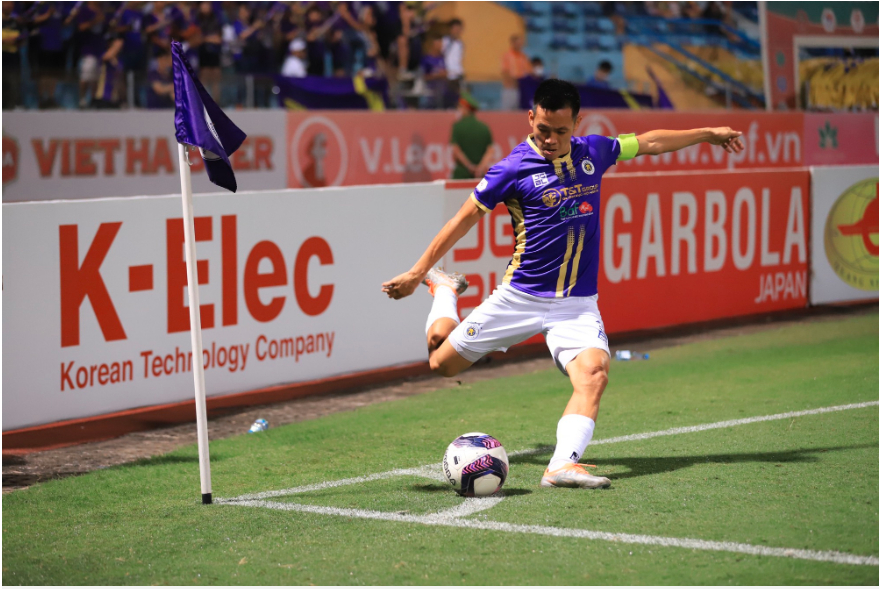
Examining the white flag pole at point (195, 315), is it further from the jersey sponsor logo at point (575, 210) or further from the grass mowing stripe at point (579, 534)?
the jersey sponsor logo at point (575, 210)

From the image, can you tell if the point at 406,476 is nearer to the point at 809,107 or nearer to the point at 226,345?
the point at 226,345

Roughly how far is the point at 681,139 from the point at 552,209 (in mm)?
884

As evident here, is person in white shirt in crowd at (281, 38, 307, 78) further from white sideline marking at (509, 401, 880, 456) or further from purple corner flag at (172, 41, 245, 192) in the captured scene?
purple corner flag at (172, 41, 245, 192)

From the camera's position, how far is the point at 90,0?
16.4 m

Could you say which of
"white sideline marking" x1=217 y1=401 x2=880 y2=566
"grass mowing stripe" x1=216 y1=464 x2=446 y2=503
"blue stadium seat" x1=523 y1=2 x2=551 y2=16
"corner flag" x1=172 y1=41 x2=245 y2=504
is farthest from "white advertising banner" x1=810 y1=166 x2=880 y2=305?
"blue stadium seat" x1=523 y1=2 x2=551 y2=16

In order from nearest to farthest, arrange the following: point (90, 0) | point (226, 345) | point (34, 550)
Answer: point (34, 550), point (226, 345), point (90, 0)

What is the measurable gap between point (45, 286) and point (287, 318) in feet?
7.12

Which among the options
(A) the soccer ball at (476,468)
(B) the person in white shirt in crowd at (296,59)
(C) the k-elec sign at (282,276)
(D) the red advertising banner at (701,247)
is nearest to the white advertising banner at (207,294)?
(C) the k-elec sign at (282,276)

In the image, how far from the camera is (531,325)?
6457 millimetres

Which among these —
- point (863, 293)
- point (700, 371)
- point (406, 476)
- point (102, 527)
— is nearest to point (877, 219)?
point (863, 293)

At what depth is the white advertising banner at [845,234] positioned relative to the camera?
531 inches

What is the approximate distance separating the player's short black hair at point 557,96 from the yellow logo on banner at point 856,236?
8.48m

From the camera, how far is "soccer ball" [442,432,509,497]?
5.89m

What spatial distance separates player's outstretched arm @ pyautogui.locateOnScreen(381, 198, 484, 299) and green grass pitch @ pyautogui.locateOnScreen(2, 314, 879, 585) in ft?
3.68
